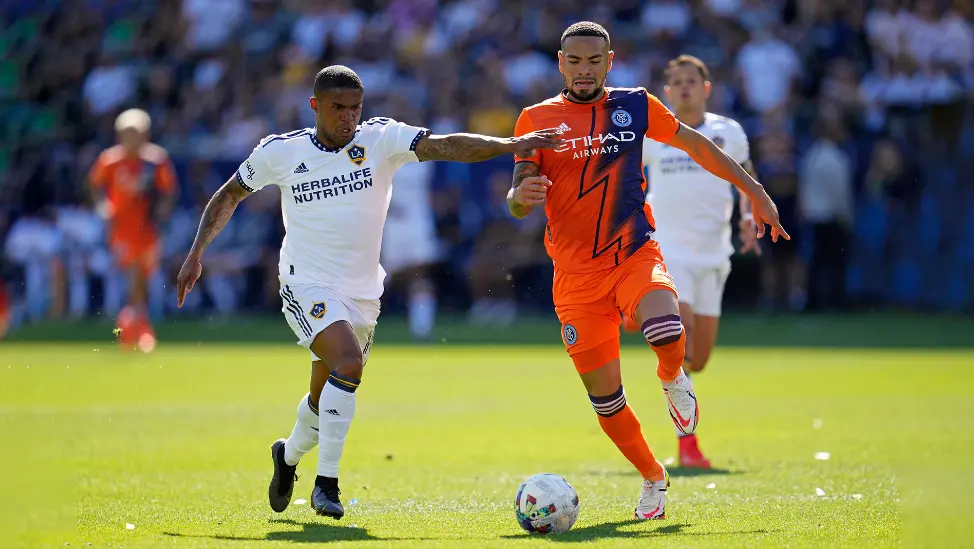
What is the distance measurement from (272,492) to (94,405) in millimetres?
6739

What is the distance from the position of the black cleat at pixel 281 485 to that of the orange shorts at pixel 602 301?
1934 mm

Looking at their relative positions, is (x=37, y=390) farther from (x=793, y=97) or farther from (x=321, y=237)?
(x=793, y=97)

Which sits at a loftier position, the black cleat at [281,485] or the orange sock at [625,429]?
the orange sock at [625,429]

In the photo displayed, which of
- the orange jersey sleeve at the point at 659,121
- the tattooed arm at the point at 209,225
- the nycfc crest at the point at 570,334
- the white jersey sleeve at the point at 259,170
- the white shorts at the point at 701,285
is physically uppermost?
the orange jersey sleeve at the point at 659,121

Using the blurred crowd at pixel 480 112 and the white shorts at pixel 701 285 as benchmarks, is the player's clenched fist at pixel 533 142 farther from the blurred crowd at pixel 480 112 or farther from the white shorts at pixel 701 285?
the blurred crowd at pixel 480 112

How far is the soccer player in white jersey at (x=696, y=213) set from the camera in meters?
11.3

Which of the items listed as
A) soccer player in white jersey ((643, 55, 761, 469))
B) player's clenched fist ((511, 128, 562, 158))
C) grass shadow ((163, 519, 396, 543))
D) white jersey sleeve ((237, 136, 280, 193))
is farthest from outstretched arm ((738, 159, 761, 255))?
grass shadow ((163, 519, 396, 543))

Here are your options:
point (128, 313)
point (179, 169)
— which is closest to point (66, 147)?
point (179, 169)

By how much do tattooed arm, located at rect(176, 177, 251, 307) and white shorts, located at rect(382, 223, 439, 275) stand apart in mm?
14096

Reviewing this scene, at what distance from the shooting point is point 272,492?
28.0 ft

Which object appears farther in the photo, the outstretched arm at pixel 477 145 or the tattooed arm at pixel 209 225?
the tattooed arm at pixel 209 225

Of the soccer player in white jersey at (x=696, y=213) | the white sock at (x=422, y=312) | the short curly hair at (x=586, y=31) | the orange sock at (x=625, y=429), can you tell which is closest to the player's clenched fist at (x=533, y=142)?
the short curly hair at (x=586, y=31)

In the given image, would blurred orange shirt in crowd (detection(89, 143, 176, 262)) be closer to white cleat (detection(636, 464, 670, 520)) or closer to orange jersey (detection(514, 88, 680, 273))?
orange jersey (detection(514, 88, 680, 273))

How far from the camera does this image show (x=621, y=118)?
857 cm
